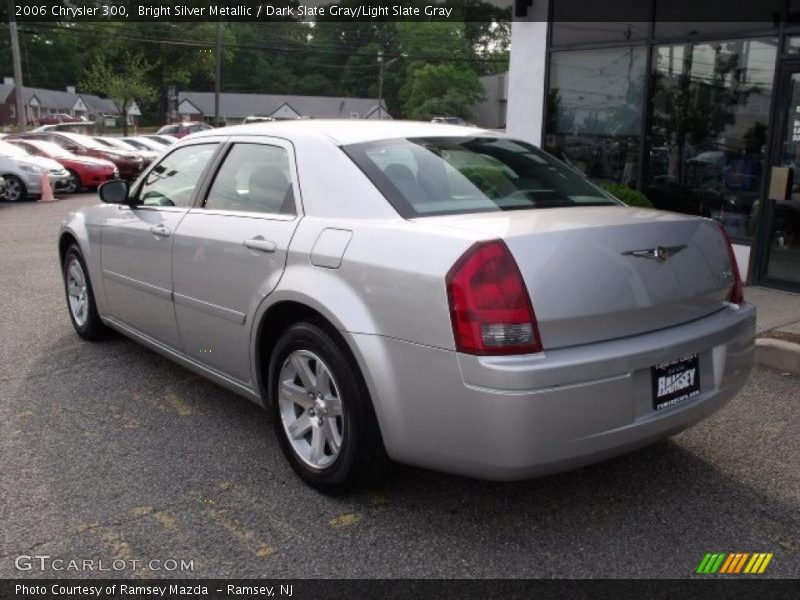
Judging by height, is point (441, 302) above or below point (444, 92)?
below

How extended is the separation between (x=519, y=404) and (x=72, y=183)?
63.1 ft

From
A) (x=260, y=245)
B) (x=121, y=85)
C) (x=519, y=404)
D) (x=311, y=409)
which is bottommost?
(x=311, y=409)

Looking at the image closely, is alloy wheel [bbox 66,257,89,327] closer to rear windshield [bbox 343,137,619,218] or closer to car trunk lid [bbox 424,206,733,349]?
rear windshield [bbox 343,137,619,218]

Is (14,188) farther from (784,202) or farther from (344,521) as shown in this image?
(344,521)

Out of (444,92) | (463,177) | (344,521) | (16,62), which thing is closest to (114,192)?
(463,177)

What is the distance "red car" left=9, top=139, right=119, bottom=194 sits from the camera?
20.1 meters

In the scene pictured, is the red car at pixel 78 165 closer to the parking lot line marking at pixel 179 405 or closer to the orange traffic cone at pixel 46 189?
the orange traffic cone at pixel 46 189

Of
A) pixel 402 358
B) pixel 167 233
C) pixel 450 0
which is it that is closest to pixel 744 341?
pixel 402 358

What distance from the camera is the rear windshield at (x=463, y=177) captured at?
11.1 ft

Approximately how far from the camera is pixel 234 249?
3814mm

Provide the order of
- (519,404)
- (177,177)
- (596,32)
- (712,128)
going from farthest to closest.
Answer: (596,32), (712,128), (177,177), (519,404)

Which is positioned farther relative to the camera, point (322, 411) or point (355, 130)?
point (355, 130)

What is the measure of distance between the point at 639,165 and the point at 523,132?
6.39ft

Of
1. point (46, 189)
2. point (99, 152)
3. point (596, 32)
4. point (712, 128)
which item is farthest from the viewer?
point (99, 152)
